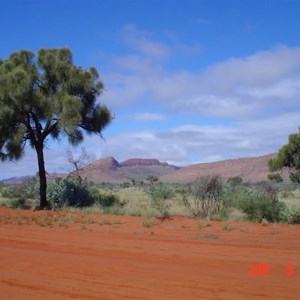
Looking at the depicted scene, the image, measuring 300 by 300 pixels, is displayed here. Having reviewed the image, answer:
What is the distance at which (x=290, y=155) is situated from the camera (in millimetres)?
28609

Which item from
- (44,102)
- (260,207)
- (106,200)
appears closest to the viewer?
(260,207)

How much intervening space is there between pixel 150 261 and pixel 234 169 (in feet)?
421

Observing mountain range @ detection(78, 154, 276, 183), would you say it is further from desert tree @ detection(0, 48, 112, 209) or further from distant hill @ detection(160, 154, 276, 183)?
desert tree @ detection(0, 48, 112, 209)

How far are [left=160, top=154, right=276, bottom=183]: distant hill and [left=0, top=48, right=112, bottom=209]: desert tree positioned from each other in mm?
92423

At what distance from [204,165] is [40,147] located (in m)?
127

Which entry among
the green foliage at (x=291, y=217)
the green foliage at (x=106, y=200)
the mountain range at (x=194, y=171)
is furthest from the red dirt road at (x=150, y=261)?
the mountain range at (x=194, y=171)

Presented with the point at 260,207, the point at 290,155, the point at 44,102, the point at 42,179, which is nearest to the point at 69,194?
the point at 42,179

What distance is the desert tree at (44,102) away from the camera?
81.7 feet

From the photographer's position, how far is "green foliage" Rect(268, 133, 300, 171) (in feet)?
92.2

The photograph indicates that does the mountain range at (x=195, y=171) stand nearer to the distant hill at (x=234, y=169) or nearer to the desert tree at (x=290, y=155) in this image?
the distant hill at (x=234, y=169)
